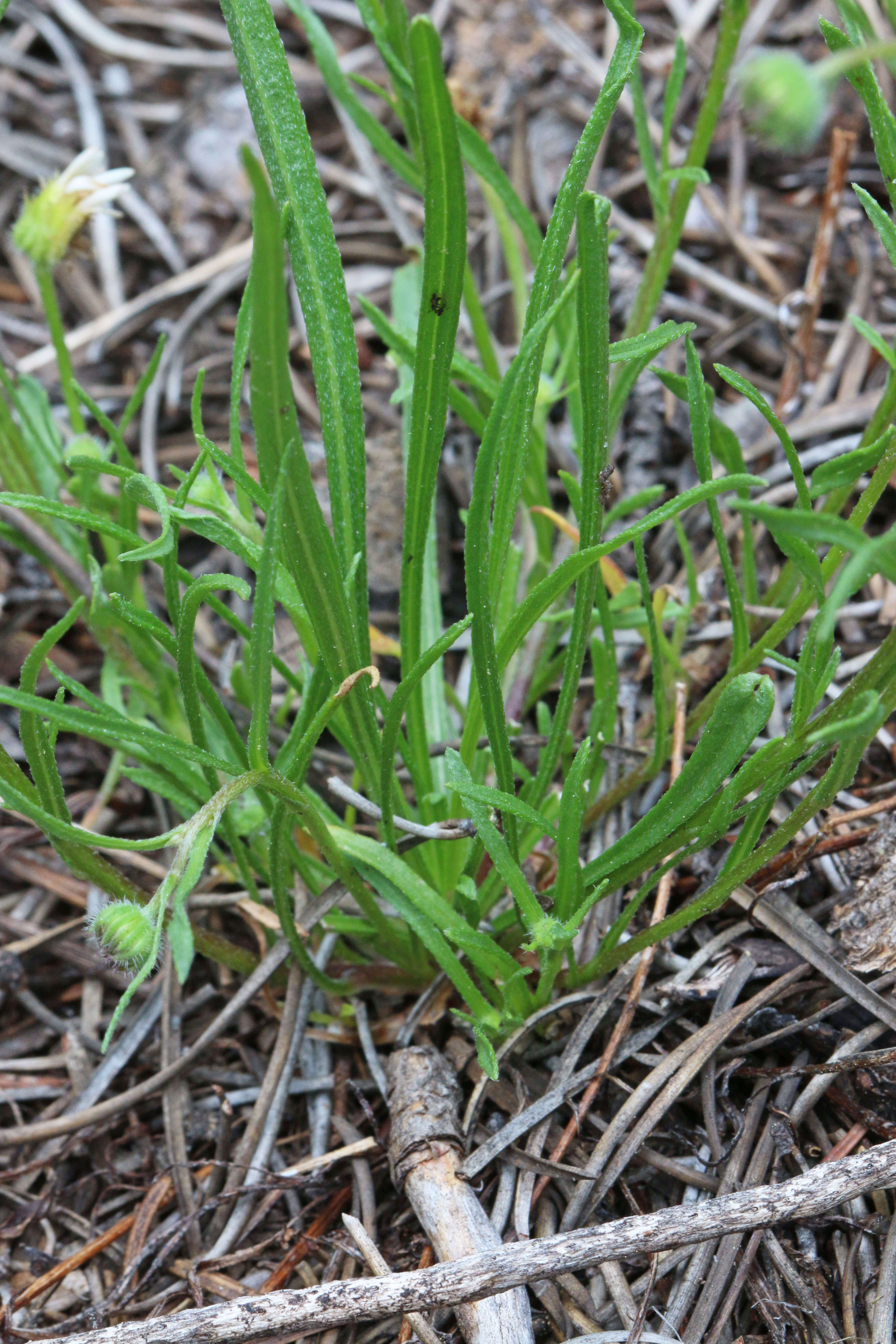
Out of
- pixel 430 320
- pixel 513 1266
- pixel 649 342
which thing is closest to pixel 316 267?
pixel 430 320

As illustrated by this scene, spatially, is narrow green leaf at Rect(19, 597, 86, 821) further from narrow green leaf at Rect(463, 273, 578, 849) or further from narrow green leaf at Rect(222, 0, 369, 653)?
narrow green leaf at Rect(463, 273, 578, 849)

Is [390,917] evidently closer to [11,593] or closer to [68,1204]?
[68,1204]

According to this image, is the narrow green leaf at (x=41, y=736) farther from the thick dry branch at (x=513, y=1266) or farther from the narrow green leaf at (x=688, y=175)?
the narrow green leaf at (x=688, y=175)

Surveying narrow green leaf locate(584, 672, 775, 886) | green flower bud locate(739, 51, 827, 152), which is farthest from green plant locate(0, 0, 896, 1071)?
green flower bud locate(739, 51, 827, 152)

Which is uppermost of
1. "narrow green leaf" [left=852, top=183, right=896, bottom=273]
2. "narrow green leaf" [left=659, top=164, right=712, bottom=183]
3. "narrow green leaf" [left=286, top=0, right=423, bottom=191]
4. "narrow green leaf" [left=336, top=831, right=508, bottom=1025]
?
"narrow green leaf" [left=286, top=0, right=423, bottom=191]

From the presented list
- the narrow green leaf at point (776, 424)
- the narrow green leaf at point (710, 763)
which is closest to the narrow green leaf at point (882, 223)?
the narrow green leaf at point (776, 424)

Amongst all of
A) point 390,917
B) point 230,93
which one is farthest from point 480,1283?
point 230,93
